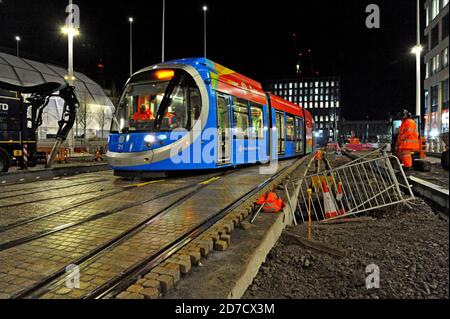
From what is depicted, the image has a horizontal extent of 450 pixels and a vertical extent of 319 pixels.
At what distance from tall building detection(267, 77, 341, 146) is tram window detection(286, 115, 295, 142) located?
13405 centimetres

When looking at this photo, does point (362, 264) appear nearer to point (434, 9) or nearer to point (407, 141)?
point (407, 141)

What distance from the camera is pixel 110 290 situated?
338 cm

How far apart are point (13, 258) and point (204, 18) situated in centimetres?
3373

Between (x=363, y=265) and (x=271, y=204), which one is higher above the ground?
(x=271, y=204)

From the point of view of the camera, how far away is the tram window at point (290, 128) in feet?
65.1

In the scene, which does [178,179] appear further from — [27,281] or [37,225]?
[27,281]

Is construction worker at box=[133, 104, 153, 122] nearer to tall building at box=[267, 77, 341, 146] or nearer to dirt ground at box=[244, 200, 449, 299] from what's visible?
dirt ground at box=[244, 200, 449, 299]

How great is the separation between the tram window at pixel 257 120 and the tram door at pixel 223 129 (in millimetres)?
2392

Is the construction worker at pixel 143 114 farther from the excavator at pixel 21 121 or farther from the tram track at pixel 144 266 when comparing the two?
the excavator at pixel 21 121

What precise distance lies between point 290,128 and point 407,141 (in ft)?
33.7

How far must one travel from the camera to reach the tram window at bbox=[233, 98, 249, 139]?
42.8 ft

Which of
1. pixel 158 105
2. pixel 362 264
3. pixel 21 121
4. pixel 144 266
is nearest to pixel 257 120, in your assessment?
pixel 158 105

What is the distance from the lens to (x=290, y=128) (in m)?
20.5

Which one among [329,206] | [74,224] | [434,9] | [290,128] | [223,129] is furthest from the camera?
[434,9]
